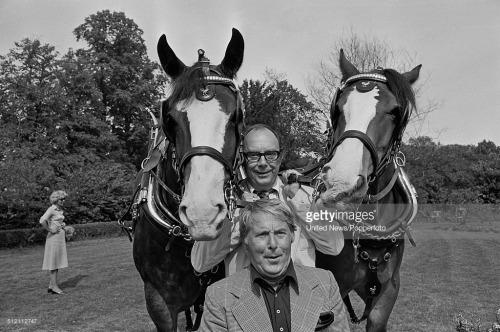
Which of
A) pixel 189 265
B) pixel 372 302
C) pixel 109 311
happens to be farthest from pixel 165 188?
pixel 109 311

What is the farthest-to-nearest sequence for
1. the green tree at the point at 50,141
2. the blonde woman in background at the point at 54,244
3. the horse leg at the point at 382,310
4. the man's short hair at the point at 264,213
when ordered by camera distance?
the green tree at the point at 50,141 → the blonde woman in background at the point at 54,244 → the horse leg at the point at 382,310 → the man's short hair at the point at 264,213

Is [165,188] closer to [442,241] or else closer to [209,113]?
[209,113]

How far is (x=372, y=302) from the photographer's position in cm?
352

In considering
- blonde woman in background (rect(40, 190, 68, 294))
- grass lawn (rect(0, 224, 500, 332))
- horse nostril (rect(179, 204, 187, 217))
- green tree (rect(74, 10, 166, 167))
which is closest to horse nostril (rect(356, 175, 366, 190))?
horse nostril (rect(179, 204, 187, 217))

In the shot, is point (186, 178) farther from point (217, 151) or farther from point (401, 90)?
point (401, 90)

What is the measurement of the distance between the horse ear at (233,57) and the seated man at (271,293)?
3.86 feet

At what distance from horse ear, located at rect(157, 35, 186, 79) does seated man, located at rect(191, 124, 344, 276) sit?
0.65 m

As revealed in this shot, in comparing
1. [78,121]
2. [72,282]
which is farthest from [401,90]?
[78,121]

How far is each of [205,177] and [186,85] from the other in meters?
0.65

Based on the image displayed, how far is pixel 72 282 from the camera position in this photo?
32.9 feet

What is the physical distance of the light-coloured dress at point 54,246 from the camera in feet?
29.5

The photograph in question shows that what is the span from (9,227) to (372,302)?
18.7 m

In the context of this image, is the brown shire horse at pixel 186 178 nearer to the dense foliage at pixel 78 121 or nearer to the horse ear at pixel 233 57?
the horse ear at pixel 233 57

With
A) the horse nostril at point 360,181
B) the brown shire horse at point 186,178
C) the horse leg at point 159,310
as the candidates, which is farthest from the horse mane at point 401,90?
the horse leg at point 159,310
